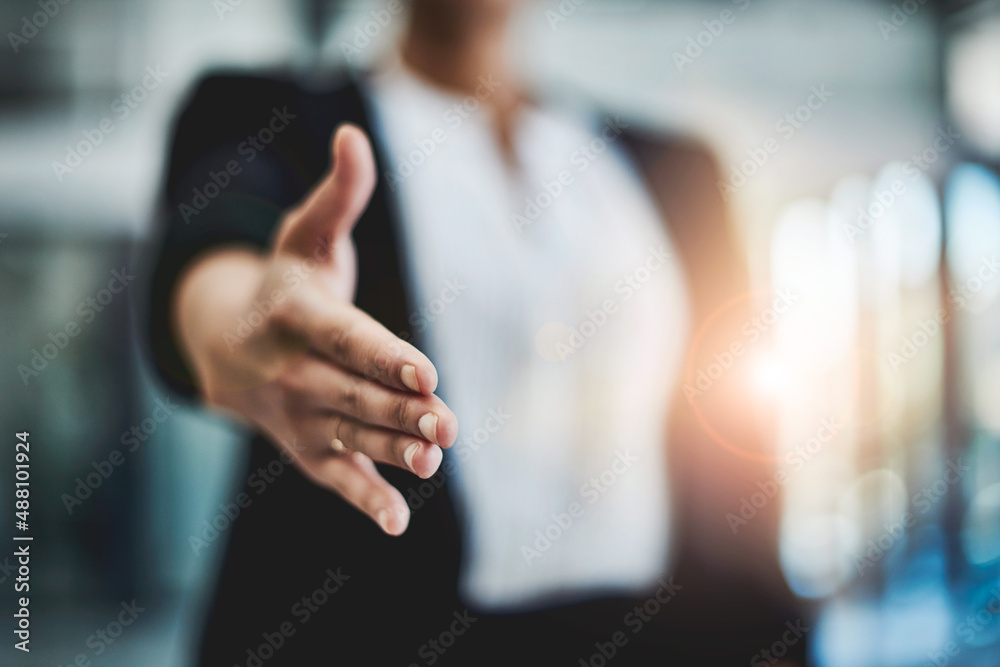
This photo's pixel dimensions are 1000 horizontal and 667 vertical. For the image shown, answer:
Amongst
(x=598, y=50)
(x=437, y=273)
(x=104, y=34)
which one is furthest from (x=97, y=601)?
(x=598, y=50)

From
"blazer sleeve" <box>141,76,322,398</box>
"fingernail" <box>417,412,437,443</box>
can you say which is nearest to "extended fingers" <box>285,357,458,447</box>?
"fingernail" <box>417,412,437,443</box>

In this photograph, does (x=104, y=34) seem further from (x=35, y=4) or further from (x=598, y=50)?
(x=598, y=50)

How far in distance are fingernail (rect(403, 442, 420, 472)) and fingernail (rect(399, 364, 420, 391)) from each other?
0.03 m

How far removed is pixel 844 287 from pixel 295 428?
212 cm

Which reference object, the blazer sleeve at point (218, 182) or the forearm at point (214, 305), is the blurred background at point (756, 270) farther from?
the forearm at point (214, 305)

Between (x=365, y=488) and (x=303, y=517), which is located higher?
(x=365, y=488)

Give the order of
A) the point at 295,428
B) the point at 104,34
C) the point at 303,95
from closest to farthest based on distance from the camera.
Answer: the point at 295,428 → the point at 303,95 → the point at 104,34

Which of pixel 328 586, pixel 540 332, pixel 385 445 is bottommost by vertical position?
pixel 328 586

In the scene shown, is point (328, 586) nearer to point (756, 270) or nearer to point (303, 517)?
point (303, 517)

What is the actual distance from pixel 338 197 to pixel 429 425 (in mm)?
158

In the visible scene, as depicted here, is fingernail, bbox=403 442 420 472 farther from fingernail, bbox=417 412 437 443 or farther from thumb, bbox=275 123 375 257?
thumb, bbox=275 123 375 257

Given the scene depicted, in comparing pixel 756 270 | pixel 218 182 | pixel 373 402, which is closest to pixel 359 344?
pixel 373 402

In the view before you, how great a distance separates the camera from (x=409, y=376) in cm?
30

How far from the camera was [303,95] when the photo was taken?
0.62m
